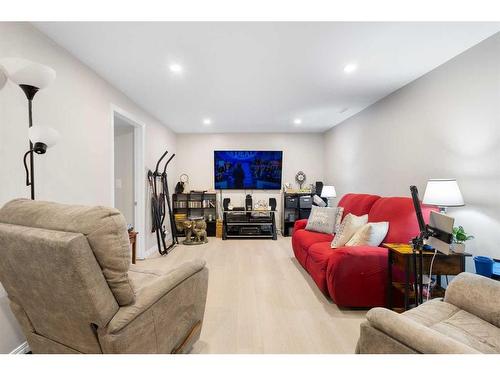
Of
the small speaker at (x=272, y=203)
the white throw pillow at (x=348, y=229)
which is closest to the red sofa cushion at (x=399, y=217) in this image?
the white throw pillow at (x=348, y=229)

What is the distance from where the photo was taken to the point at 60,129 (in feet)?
6.54

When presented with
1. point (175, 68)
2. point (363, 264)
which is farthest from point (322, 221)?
point (175, 68)

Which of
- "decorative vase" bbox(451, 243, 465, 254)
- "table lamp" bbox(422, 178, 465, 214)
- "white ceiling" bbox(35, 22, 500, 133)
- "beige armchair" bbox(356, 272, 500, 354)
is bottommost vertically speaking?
"beige armchair" bbox(356, 272, 500, 354)

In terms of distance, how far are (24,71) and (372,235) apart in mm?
2883

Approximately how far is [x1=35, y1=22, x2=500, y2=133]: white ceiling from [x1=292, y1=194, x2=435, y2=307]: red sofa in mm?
1408

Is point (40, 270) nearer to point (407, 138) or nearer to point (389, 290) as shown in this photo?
point (389, 290)

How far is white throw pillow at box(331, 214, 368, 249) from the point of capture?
2.59 meters

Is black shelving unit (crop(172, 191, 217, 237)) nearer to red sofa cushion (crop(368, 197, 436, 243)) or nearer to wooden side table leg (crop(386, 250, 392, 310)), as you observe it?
red sofa cushion (crop(368, 197, 436, 243))

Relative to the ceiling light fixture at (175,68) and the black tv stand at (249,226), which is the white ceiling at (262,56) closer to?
the ceiling light fixture at (175,68)

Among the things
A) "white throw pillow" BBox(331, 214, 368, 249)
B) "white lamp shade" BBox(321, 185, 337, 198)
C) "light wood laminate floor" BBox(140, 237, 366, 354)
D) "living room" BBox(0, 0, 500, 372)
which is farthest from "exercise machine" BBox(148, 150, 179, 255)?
"white lamp shade" BBox(321, 185, 337, 198)

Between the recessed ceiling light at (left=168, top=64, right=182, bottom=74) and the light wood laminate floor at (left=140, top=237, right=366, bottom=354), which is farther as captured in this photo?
the recessed ceiling light at (left=168, top=64, right=182, bottom=74)

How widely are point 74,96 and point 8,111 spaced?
712 mm
